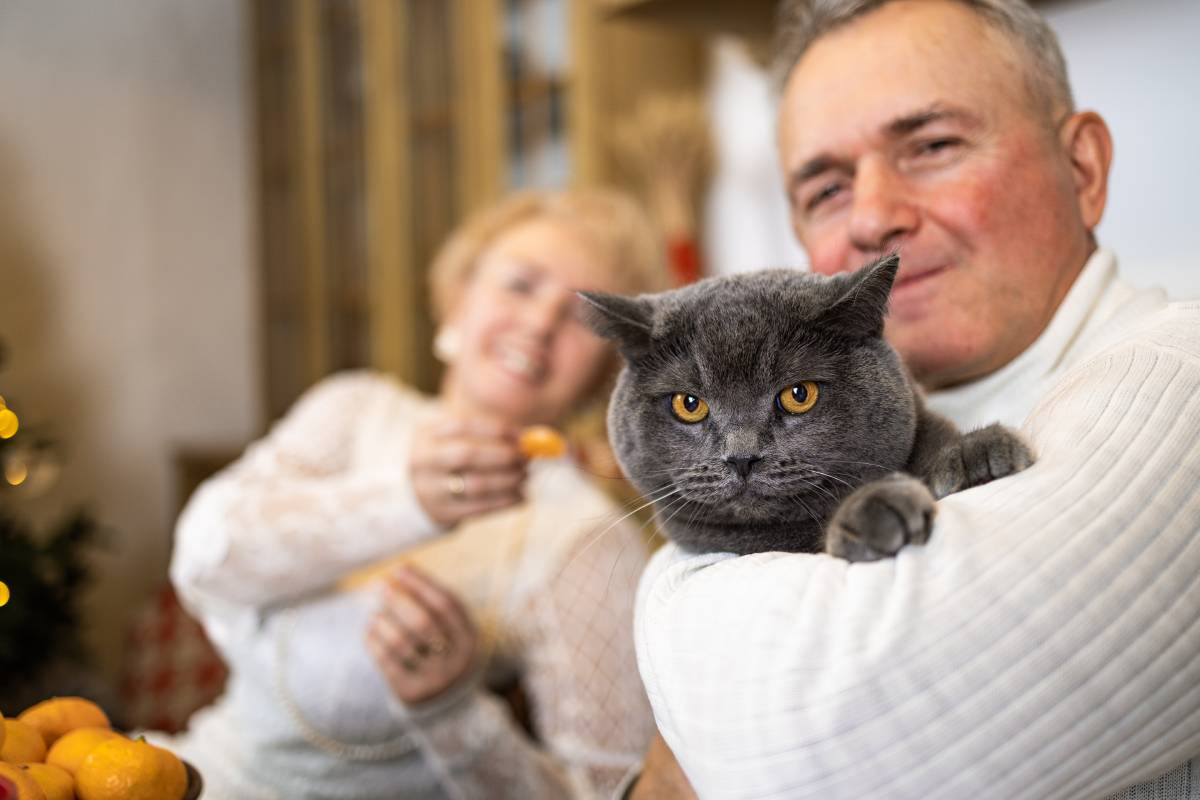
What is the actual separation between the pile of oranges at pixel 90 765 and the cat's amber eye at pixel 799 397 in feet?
1.69

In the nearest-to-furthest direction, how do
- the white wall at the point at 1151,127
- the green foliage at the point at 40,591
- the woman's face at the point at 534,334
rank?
the white wall at the point at 1151,127, the woman's face at the point at 534,334, the green foliage at the point at 40,591

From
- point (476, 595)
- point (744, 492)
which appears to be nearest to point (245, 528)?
point (476, 595)

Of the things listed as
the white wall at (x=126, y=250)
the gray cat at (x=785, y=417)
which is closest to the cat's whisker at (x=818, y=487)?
the gray cat at (x=785, y=417)

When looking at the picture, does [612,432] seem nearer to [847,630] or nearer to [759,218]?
[847,630]

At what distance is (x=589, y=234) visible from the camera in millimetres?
1803

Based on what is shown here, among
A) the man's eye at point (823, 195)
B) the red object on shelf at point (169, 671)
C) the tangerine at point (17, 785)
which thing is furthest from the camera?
the red object on shelf at point (169, 671)

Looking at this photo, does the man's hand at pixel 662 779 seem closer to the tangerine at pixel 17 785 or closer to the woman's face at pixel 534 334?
the tangerine at pixel 17 785

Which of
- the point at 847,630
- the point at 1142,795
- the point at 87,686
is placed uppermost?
the point at 847,630

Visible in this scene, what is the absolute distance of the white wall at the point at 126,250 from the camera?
3199 mm

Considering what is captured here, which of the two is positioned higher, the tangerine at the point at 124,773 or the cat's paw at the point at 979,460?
the cat's paw at the point at 979,460

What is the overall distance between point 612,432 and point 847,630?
0.30 m

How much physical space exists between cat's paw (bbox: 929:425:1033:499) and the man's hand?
327 mm

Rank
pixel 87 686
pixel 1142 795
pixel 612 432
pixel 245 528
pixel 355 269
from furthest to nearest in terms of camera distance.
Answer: pixel 355 269 → pixel 87 686 → pixel 245 528 → pixel 612 432 → pixel 1142 795

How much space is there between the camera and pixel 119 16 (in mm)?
3443
